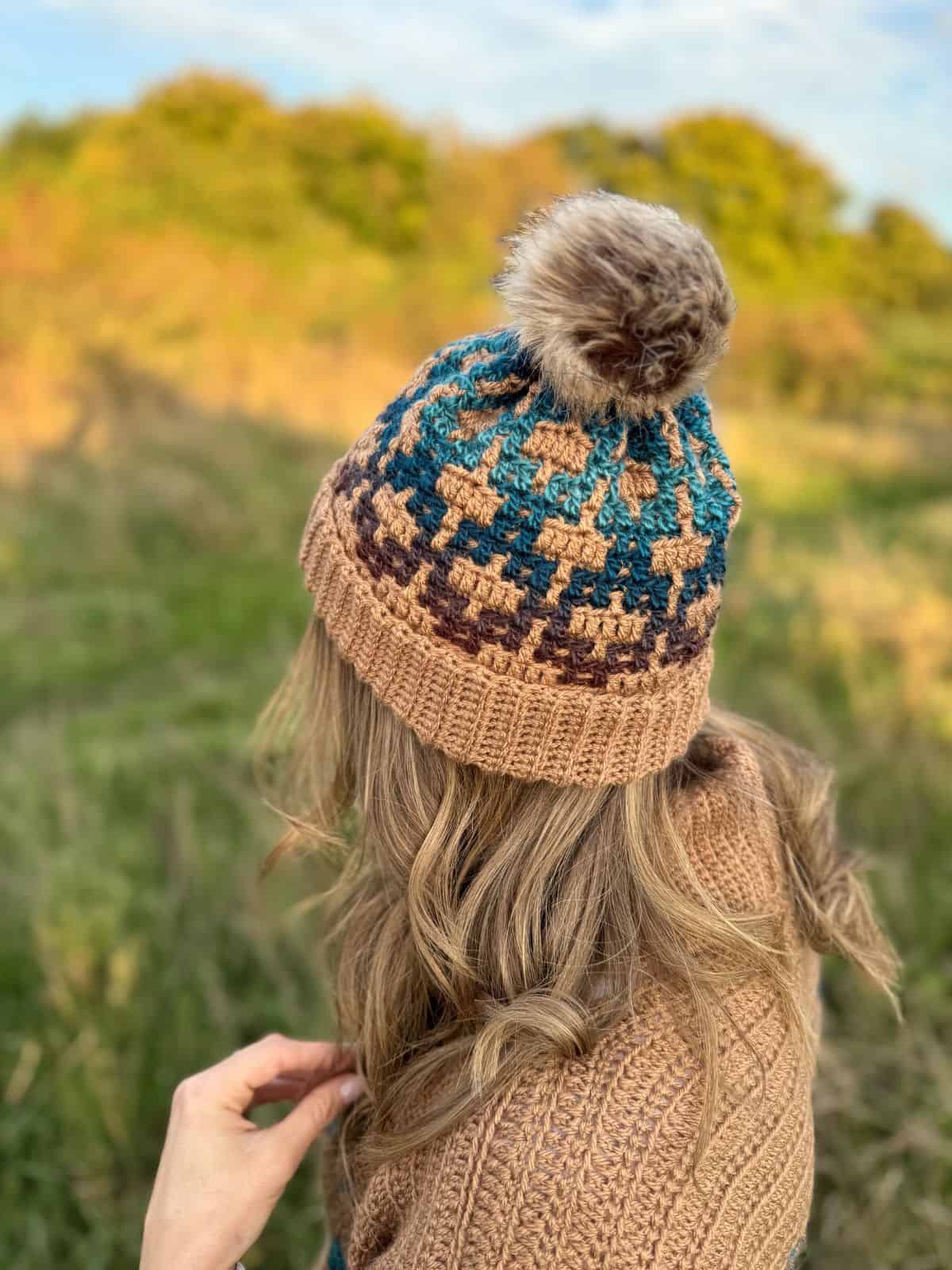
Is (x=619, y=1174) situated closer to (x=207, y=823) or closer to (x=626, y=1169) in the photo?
(x=626, y=1169)

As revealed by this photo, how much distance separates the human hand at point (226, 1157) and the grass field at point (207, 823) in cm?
90

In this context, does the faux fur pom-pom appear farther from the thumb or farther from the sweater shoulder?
the thumb

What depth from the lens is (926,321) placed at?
22.6m

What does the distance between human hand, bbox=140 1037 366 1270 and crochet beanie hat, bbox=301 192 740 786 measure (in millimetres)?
602

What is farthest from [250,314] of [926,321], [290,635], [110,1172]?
[926,321]

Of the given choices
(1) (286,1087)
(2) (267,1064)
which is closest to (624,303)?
(2) (267,1064)

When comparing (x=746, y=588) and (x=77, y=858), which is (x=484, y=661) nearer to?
(x=77, y=858)

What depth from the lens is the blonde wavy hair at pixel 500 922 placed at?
44.1 inches

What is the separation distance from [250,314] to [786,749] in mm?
11410

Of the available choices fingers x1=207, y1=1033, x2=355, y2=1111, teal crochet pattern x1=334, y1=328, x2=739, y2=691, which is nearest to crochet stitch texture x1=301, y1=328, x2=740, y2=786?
teal crochet pattern x1=334, y1=328, x2=739, y2=691

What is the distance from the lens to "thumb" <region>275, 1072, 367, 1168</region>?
1.31 metres

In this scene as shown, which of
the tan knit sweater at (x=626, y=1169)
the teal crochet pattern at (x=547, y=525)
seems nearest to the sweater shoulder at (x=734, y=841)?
the tan knit sweater at (x=626, y=1169)

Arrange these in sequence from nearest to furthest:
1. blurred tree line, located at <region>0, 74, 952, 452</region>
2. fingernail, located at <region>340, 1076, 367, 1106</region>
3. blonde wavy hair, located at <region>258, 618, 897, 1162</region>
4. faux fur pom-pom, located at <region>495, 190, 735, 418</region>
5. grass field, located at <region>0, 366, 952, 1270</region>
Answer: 1. faux fur pom-pom, located at <region>495, 190, 735, 418</region>
2. blonde wavy hair, located at <region>258, 618, 897, 1162</region>
3. fingernail, located at <region>340, 1076, 367, 1106</region>
4. grass field, located at <region>0, 366, 952, 1270</region>
5. blurred tree line, located at <region>0, 74, 952, 452</region>

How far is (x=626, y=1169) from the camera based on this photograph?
1.00 metres
